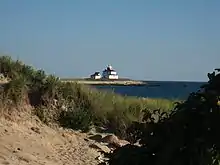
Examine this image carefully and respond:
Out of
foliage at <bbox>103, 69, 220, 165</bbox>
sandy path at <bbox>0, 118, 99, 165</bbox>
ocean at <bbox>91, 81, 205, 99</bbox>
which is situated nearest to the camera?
foliage at <bbox>103, 69, 220, 165</bbox>

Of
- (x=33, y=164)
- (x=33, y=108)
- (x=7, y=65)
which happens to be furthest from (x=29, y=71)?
(x=33, y=164)

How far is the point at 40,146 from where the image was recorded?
16.1 metres

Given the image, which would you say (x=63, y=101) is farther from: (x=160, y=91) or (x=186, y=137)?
(x=160, y=91)

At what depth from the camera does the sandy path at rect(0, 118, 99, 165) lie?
1409 cm

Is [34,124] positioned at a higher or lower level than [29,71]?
lower

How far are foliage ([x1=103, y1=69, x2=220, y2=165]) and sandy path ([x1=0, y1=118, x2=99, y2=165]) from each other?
8873mm

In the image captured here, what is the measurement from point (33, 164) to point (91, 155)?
367cm

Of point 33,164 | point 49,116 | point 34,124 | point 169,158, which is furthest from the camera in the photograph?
point 49,116

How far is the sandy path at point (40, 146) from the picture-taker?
14.1 meters

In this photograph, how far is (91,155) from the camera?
16.9 metres

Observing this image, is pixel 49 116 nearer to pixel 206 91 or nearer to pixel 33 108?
pixel 33 108

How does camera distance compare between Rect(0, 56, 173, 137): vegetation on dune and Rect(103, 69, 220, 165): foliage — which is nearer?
Rect(103, 69, 220, 165): foliage

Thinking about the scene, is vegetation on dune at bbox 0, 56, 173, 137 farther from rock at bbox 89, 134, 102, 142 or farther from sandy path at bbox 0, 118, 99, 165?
sandy path at bbox 0, 118, 99, 165

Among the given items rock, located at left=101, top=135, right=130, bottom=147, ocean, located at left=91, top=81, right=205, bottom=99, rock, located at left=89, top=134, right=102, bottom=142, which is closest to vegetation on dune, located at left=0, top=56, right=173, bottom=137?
rock, located at left=101, top=135, right=130, bottom=147
